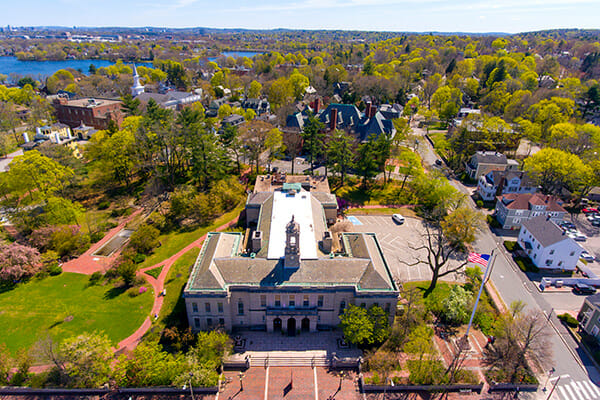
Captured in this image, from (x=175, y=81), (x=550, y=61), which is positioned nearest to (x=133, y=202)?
(x=175, y=81)

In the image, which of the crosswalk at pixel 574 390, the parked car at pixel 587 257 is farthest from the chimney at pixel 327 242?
the parked car at pixel 587 257

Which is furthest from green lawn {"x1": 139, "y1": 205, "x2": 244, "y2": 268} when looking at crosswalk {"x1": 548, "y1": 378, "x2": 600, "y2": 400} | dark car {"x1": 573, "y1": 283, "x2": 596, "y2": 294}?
dark car {"x1": 573, "y1": 283, "x2": 596, "y2": 294}

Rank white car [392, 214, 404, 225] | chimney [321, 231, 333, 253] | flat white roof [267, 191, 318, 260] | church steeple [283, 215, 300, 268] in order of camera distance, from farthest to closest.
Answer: white car [392, 214, 404, 225] → chimney [321, 231, 333, 253] → flat white roof [267, 191, 318, 260] → church steeple [283, 215, 300, 268]

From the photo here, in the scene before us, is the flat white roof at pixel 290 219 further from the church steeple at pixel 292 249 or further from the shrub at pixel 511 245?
the shrub at pixel 511 245

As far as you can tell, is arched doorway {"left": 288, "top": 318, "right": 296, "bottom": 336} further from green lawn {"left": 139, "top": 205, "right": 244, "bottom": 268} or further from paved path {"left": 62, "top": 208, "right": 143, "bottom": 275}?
A: paved path {"left": 62, "top": 208, "right": 143, "bottom": 275}

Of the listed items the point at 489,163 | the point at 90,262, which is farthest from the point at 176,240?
the point at 489,163

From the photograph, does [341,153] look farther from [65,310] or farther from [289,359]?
[65,310]
